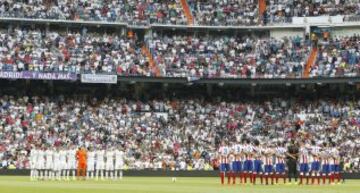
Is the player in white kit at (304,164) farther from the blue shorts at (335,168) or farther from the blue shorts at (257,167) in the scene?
the blue shorts at (257,167)

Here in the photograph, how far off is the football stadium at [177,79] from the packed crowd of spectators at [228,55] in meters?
0.10

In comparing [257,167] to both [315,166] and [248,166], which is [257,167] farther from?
[315,166]

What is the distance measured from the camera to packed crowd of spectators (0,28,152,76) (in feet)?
231

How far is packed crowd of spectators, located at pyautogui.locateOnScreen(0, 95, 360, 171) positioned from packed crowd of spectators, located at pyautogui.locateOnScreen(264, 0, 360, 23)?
7764 mm

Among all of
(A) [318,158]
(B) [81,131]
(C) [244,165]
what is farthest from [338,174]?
(B) [81,131]

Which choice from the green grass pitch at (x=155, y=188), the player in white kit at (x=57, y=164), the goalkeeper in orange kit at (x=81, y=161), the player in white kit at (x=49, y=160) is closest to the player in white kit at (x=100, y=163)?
the goalkeeper in orange kit at (x=81, y=161)

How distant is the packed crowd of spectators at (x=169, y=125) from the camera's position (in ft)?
216

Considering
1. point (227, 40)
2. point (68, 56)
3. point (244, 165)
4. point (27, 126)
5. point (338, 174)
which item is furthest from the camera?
point (227, 40)

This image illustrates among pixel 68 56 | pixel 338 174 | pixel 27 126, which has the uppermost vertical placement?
pixel 68 56

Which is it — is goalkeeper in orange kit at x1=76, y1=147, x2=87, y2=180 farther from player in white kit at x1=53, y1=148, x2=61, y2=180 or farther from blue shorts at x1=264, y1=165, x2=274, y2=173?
blue shorts at x1=264, y1=165, x2=274, y2=173

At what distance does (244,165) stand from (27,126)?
82.3ft

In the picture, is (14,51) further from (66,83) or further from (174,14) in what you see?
(174,14)

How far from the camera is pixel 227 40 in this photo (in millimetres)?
77938

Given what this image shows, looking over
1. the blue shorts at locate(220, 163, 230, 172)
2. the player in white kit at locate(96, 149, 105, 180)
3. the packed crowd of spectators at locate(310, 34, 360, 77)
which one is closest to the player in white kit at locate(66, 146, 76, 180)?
the player in white kit at locate(96, 149, 105, 180)
